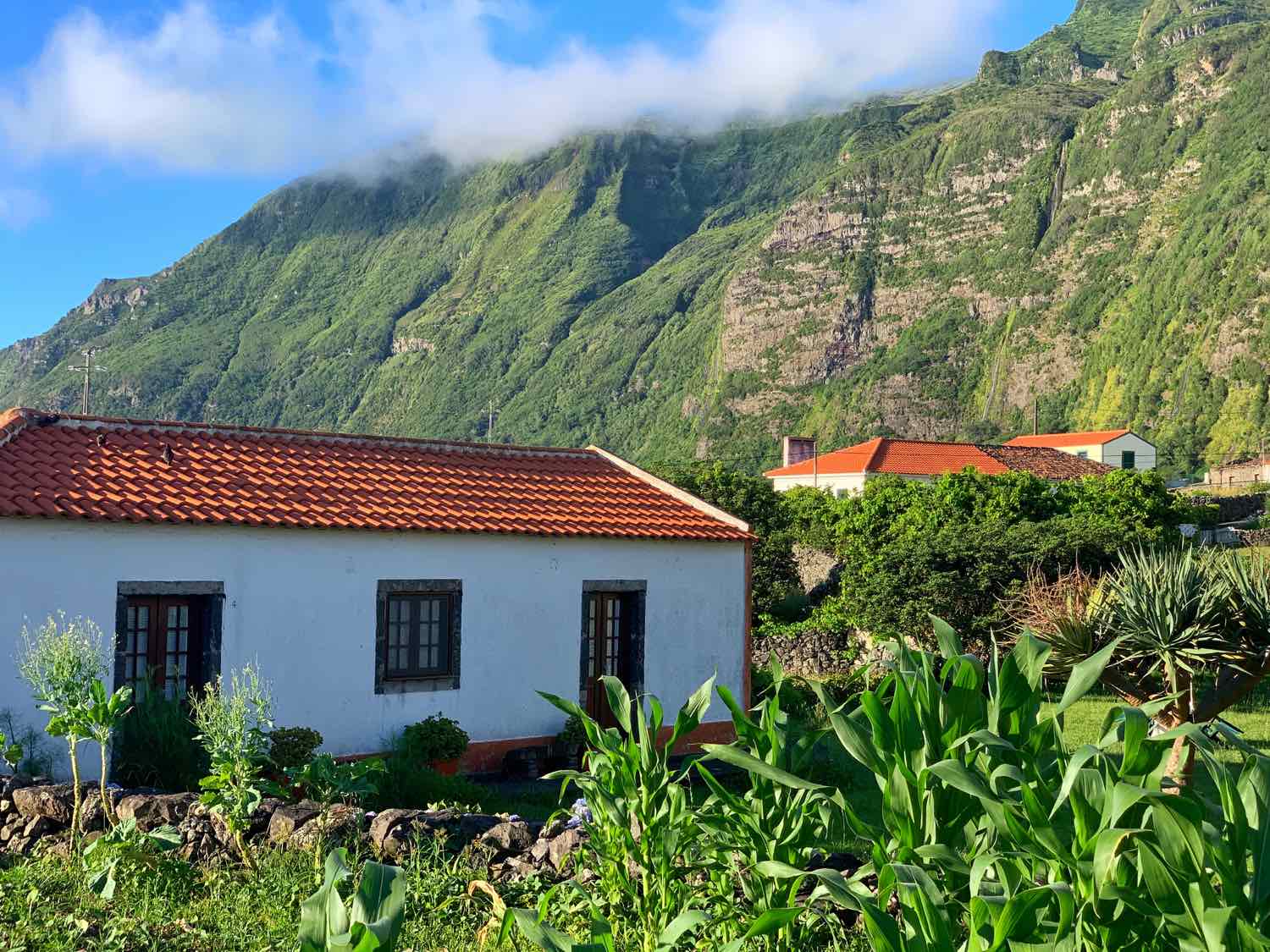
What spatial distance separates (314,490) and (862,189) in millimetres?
140257

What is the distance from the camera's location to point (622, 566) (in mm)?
15750

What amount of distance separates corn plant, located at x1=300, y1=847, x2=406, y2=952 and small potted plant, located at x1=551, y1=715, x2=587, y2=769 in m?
12.1

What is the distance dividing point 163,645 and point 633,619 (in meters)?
5.87

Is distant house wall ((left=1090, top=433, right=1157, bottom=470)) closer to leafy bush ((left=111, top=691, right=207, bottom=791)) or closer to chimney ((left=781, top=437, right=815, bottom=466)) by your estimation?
chimney ((left=781, top=437, right=815, bottom=466))

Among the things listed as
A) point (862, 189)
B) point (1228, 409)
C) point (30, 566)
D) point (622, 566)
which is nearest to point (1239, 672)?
point (622, 566)

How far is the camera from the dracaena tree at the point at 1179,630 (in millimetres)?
11523

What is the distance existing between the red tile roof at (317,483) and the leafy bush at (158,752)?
→ 6.59ft

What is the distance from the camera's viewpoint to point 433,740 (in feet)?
44.5

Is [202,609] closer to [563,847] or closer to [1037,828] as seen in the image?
[563,847]

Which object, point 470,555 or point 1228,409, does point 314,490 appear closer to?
point 470,555

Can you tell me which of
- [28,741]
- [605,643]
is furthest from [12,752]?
[605,643]

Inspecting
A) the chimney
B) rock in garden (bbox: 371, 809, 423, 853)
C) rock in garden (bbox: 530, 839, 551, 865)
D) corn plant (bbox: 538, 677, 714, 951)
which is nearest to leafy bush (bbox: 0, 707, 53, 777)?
rock in garden (bbox: 371, 809, 423, 853)

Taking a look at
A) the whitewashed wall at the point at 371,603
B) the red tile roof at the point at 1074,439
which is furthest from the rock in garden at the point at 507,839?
the red tile roof at the point at 1074,439

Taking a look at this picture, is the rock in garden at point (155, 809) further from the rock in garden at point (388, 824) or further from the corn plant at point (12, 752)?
the corn plant at point (12, 752)
